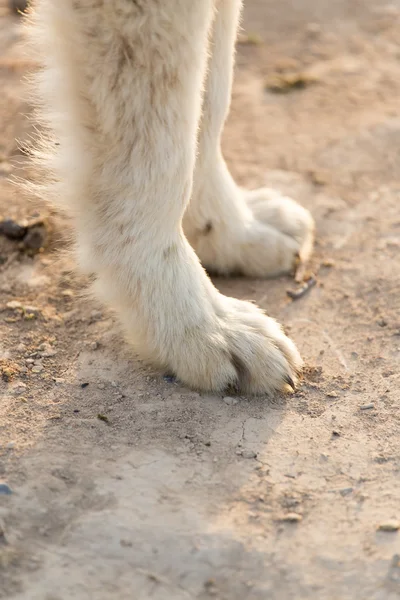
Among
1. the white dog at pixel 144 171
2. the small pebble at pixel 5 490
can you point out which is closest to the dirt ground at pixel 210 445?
the small pebble at pixel 5 490

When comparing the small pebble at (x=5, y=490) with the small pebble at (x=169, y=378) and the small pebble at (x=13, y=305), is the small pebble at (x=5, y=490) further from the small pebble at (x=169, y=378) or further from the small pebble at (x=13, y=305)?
the small pebble at (x=13, y=305)

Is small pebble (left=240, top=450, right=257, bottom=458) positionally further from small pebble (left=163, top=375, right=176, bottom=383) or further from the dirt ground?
small pebble (left=163, top=375, right=176, bottom=383)

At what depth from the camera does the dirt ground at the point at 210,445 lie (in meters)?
2.11

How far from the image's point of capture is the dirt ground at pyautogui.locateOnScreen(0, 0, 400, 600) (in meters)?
2.11

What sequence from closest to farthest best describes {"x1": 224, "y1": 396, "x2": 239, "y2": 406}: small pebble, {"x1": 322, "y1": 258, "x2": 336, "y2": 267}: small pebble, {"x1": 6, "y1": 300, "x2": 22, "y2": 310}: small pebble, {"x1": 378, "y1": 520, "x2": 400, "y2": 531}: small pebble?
1. {"x1": 378, "y1": 520, "x2": 400, "y2": 531}: small pebble
2. {"x1": 224, "y1": 396, "x2": 239, "y2": 406}: small pebble
3. {"x1": 6, "y1": 300, "x2": 22, "y2": 310}: small pebble
4. {"x1": 322, "y1": 258, "x2": 336, "y2": 267}: small pebble

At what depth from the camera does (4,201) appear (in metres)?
3.88

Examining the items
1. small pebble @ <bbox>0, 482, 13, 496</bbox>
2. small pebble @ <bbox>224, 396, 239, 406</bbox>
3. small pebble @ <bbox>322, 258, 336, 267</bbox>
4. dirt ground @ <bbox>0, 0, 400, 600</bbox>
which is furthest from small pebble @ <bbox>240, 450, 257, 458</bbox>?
small pebble @ <bbox>322, 258, 336, 267</bbox>

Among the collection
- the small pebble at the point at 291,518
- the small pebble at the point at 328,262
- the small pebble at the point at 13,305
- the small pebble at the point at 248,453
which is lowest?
the small pebble at the point at 13,305

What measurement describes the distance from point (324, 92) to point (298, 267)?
194cm

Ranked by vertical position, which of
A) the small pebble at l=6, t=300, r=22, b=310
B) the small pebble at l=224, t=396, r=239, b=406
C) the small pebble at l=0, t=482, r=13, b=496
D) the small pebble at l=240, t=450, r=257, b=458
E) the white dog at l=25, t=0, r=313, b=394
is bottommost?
the small pebble at l=6, t=300, r=22, b=310

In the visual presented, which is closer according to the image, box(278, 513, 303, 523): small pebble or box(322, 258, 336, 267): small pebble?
box(278, 513, 303, 523): small pebble

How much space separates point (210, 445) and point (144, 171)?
91 centimetres

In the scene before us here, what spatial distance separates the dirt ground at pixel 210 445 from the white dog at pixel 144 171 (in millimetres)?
146

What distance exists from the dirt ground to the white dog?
0.15 meters
